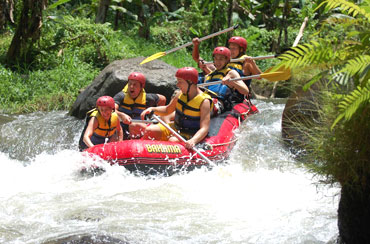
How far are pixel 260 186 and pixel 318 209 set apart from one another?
124 centimetres

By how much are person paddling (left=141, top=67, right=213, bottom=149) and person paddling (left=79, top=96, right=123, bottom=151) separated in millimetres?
406

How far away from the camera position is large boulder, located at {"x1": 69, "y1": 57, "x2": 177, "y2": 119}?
28.5 feet

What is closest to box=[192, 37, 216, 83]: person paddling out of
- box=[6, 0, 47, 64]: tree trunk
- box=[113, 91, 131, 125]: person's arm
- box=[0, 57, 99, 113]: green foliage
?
box=[113, 91, 131, 125]: person's arm

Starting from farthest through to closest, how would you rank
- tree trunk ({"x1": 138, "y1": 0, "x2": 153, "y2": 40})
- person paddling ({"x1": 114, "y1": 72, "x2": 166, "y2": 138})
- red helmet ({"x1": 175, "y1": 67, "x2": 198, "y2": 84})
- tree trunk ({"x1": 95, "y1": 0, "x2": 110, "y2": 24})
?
tree trunk ({"x1": 138, "y1": 0, "x2": 153, "y2": 40}) < tree trunk ({"x1": 95, "y1": 0, "x2": 110, "y2": 24}) < person paddling ({"x1": 114, "y1": 72, "x2": 166, "y2": 138}) < red helmet ({"x1": 175, "y1": 67, "x2": 198, "y2": 84})

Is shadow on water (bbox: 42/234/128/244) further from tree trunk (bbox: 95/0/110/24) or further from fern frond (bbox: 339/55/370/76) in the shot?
tree trunk (bbox: 95/0/110/24)

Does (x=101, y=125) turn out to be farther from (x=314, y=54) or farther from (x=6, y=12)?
(x=6, y=12)

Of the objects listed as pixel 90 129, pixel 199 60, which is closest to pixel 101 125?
pixel 90 129

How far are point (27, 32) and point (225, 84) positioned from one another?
19.0 feet

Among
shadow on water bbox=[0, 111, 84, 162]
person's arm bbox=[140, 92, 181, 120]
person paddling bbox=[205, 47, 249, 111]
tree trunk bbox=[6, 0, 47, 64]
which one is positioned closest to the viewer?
person's arm bbox=[140, 92, 181, 120]

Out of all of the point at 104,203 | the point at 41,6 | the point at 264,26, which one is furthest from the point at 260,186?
the point at 264,26

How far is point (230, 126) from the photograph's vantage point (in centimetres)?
702

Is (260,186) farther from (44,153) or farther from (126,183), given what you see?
(44,153)

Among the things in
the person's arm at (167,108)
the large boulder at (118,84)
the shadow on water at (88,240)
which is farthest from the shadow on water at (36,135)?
the shadow on water at (88,240)

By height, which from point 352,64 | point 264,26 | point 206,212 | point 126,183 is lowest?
point 264,26
